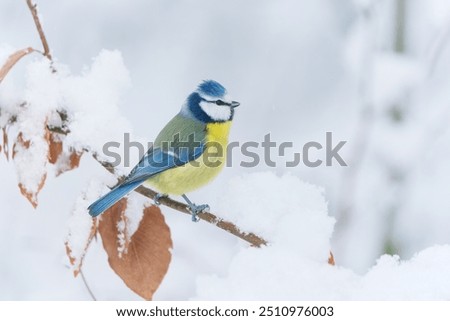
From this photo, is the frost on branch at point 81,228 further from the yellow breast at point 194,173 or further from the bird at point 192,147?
the yellow breast at point 194,173

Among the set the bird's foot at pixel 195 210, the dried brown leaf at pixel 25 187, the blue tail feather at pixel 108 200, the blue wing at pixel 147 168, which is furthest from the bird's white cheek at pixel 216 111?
the dried brown leaf at pixel 25 187

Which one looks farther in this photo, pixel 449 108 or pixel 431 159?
pixel 431 159

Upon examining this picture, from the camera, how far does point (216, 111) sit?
6.00 feet

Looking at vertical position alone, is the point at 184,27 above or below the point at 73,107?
above

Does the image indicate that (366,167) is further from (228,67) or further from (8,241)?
(8,241)

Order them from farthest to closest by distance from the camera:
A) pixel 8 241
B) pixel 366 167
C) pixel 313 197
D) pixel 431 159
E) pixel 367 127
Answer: pixel 366 167 < pixel 431 159 < pixel 8 241 < pixel 367 127 < pixel 313 197

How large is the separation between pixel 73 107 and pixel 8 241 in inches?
57.3

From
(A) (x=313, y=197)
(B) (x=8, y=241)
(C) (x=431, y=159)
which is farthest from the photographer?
(C) (x=431, y=159)

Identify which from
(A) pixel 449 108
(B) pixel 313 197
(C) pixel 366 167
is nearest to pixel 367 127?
(A) pixel 449 108

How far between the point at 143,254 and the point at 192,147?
825 millimetres

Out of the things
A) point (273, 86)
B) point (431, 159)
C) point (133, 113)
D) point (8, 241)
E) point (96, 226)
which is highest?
point (273, 86)

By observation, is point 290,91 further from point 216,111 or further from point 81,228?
point 81,228

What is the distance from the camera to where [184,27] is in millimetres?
2809

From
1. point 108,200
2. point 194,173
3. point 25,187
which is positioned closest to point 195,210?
point 108,200
